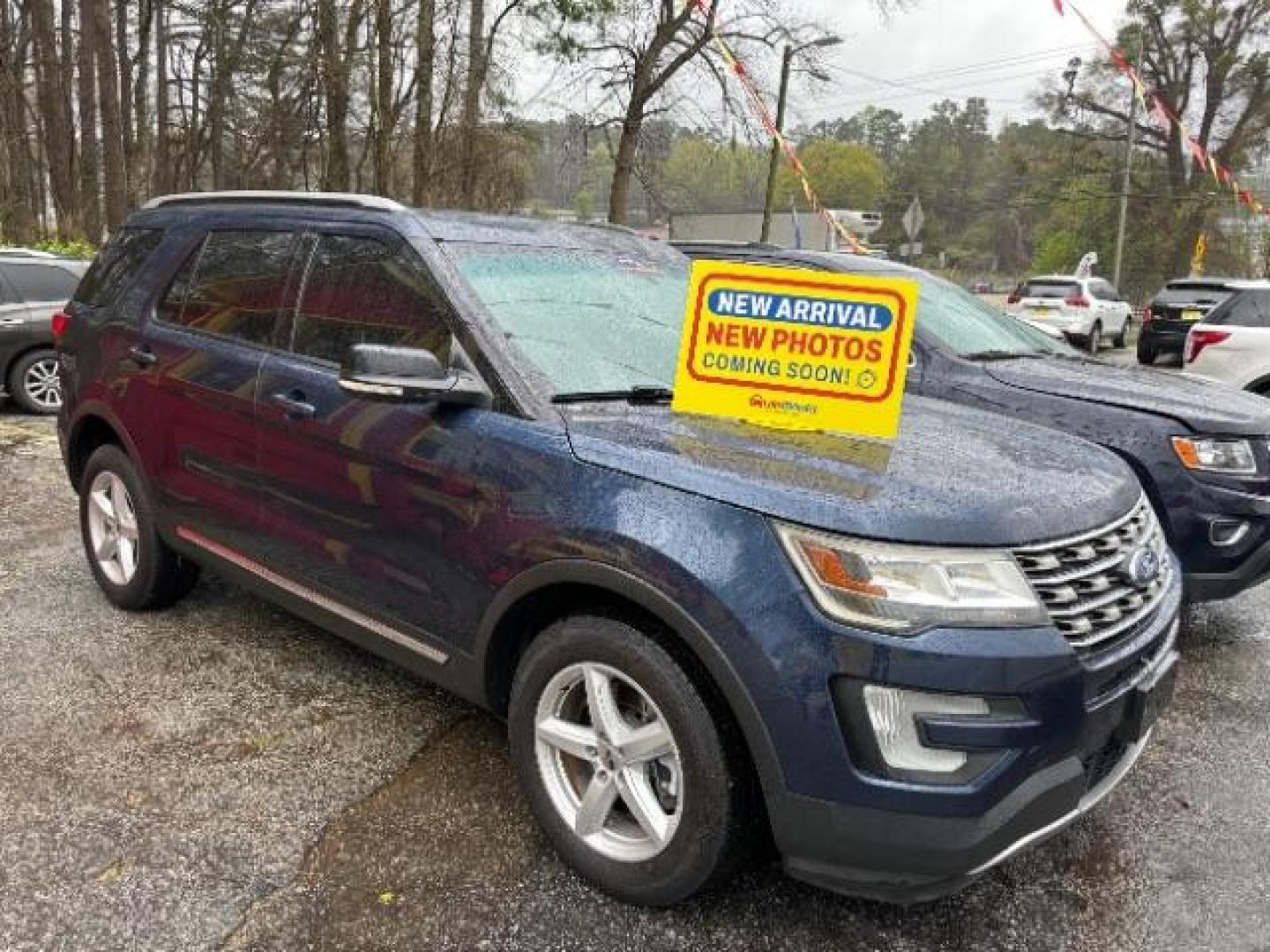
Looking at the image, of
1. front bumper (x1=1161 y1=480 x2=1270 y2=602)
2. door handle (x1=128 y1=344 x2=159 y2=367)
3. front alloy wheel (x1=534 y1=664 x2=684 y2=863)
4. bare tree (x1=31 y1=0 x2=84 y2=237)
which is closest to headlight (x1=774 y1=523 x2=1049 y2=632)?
front alloy wheel (x1=534 y1=664 x2=684 y2=863)

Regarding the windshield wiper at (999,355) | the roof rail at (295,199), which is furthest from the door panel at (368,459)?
the windshield wiper at (999,355)

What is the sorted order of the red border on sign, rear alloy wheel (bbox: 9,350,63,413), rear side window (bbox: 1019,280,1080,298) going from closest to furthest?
the red border on sign < rear alloy wheel (bbox: 9,350,63,413) < rear side window (bbox: 1019,280,1080,298)

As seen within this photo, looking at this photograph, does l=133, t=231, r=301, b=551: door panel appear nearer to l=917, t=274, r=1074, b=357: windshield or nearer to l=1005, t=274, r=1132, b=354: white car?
l=917, t=274, r=1074, b=357: windshield

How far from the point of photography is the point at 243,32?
91.5 ft

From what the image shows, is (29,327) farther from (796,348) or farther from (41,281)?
(796,348)

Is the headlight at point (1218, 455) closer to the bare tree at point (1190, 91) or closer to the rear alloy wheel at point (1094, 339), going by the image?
the rear alloy wheel at point (1094, 339)

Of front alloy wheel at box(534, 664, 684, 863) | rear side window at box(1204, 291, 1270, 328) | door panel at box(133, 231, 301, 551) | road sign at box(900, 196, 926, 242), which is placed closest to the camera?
front alloy wheel at box(534, 664, 684, 863)

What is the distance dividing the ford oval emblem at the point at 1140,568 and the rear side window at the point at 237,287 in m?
2.67

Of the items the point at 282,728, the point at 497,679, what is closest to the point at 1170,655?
the point at 497,679

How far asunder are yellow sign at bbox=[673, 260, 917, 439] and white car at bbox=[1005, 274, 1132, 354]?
56.7 feet

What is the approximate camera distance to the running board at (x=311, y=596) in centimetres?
298

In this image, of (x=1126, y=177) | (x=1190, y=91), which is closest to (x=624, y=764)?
(x=1126, y=177)

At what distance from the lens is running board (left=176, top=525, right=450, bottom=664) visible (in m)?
2.98

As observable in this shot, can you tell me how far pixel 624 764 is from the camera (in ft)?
8.11
